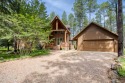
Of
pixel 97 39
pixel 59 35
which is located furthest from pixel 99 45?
pixel 59 35

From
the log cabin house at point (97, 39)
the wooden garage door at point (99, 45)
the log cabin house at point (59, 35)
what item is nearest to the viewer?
the log cabin house at point (97, 39)

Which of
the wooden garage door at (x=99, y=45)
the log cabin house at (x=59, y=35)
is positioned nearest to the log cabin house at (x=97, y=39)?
the wooden garage door at (x=99, y=45)

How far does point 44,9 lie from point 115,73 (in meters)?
22.1

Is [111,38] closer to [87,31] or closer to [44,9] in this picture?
[87,31]

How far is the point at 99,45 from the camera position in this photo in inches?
829

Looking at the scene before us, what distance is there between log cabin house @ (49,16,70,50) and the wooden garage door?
4.00m

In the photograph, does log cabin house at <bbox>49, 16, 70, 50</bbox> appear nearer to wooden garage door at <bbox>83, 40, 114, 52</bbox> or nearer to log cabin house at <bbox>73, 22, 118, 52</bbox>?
log cabin house at <bbox>73, 22, 118, 52</bbox>

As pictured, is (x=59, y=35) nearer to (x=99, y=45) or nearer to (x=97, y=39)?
(x=97, y=39)

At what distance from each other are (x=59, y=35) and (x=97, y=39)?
812cm

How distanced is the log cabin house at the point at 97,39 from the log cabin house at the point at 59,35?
2.62 meters

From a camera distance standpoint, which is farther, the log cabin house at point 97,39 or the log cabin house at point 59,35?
the log cabin house at point 59,35

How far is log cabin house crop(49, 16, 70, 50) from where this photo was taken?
23891 mm

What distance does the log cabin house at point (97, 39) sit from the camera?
792 inches

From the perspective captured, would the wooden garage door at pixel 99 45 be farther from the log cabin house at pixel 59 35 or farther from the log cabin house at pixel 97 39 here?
the log cabin house at pixel 59 35
